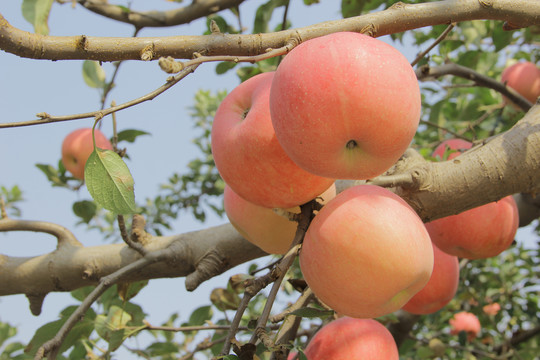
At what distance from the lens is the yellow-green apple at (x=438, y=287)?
5.16 ft

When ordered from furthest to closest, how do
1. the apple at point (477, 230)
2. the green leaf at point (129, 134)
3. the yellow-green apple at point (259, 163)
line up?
the green leaf at point (129, 134), the apple at point (477, 230), the yellow-green apple at point (259, 163)

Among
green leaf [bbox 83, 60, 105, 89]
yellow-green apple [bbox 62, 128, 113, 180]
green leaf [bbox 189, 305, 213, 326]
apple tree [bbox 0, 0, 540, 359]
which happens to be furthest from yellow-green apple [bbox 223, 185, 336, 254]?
yellow-green apple [bbox 62, 128, 113, 180]

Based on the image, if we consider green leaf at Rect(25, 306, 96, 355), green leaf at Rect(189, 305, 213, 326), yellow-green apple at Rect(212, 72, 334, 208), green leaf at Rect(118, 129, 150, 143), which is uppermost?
yellow-green apple at Rect(212, 72, 334, 208)

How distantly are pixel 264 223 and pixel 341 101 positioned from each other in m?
0.41

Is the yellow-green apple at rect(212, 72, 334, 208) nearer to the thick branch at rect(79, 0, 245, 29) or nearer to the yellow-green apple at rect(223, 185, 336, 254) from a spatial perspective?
the yellow-green apple at rect(223, 185, 336, 254)

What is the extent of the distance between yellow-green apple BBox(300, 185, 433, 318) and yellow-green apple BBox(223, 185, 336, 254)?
7.0 inches

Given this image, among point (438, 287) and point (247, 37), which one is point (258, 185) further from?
point (438, 287)

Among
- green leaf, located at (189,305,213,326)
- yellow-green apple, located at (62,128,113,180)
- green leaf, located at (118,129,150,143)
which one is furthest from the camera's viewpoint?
yellow-green apple, located at (62,128,113,180)

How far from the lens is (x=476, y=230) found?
1458 millimetres

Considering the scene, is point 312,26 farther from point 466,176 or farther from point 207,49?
point 466,176

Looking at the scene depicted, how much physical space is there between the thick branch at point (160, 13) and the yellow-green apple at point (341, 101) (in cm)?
146

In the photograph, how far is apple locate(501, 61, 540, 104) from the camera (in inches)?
120

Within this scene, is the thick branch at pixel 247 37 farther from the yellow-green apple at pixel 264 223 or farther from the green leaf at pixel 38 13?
the green leaf at pixel 38 13

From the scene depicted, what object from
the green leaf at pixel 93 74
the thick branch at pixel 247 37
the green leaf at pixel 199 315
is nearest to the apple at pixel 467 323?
the green leaf at pixel 199 315
